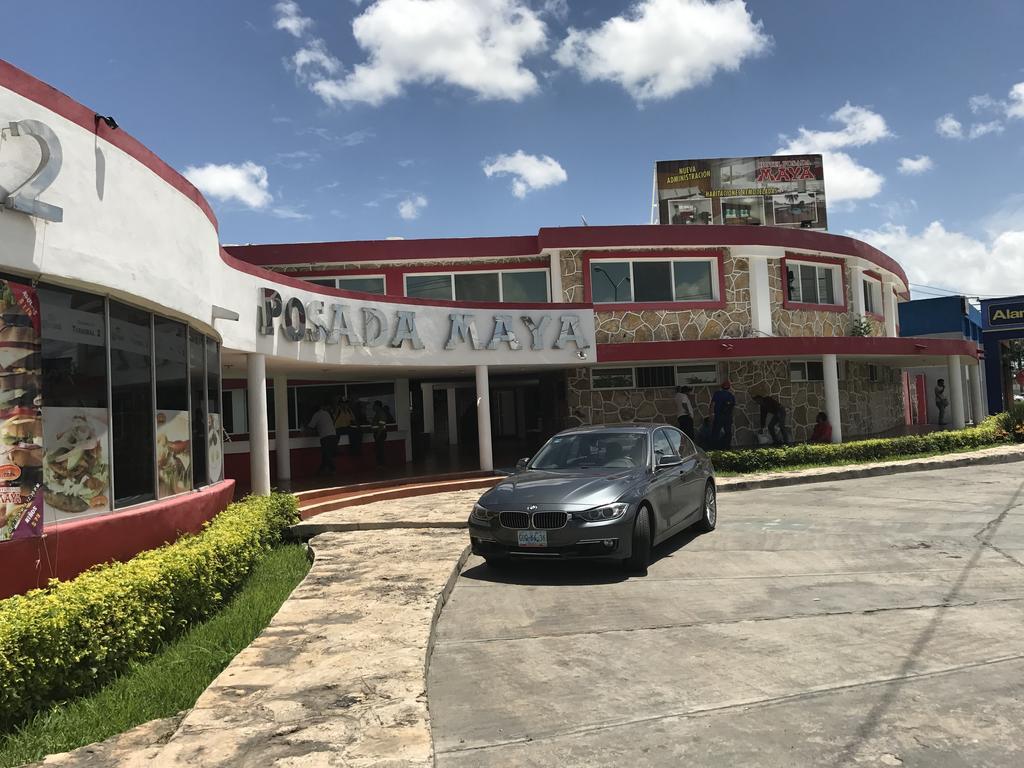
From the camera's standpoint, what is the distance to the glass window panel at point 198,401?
8.91 m

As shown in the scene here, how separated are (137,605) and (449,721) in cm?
259

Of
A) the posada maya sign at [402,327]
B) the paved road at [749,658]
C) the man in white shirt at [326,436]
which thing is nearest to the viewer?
the paved road at [749,658]

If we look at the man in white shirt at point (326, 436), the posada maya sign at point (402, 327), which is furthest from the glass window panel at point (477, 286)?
the man in white shirt at point (326, 436)

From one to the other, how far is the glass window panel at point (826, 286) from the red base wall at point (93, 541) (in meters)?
17.9

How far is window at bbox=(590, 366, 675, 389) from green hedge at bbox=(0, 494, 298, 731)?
12.9 meters

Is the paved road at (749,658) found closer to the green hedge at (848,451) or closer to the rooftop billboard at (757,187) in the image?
the green hedge at (848,451)

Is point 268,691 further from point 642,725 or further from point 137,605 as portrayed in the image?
point 642,725

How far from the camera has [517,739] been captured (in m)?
4.09

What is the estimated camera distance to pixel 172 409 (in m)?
8.24

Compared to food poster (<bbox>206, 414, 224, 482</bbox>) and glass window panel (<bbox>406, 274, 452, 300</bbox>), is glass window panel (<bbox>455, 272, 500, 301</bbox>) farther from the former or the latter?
food poster (<bbox>206, 414, 224, 482</bbox>)

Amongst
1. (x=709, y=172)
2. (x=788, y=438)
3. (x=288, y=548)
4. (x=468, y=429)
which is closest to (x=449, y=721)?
(x=288, y=548)

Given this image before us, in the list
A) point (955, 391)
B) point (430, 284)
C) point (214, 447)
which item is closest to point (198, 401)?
point (214, 447)

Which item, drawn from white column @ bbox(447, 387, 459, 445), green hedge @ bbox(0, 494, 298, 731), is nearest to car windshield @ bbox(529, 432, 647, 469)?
green hedge @ bbox(0, 494, 298, 731)

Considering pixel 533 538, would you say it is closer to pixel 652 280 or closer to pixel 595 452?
pixel 595 452
